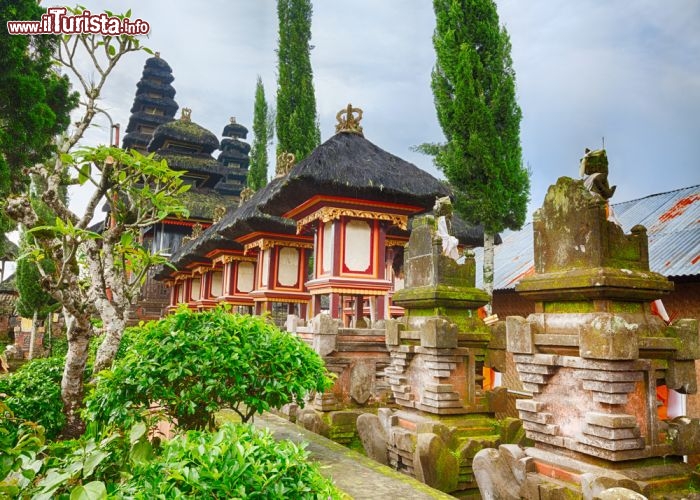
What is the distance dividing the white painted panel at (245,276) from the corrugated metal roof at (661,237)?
8788mm

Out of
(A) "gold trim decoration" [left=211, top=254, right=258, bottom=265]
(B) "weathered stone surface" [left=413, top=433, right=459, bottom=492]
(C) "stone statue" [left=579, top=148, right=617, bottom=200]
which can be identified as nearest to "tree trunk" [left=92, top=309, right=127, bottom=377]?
(B) "weathered stone surface" [left=413, top=433, right=459, bottom=492]

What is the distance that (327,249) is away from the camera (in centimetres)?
1225

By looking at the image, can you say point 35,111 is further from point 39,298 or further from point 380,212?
point 39,298

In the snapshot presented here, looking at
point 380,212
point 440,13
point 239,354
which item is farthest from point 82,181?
point 440,13

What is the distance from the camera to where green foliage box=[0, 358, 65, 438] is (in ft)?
22.4

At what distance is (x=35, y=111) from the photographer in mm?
12727

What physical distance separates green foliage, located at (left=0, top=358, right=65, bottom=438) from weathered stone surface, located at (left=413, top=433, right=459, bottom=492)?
4.90 m

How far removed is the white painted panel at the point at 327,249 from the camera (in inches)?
472

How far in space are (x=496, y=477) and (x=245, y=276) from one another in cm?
1611

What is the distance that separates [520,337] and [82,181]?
18.7 feet

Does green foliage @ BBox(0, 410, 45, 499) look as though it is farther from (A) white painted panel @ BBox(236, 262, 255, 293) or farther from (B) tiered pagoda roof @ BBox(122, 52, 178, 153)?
(B) tiered pagoda roof @ BBox(122, 52, 178, 153)

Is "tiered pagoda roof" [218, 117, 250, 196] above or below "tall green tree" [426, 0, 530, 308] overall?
above

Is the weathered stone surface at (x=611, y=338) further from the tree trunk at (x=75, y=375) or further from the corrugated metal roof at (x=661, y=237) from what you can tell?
the tree trunk at (x=75, y=375)

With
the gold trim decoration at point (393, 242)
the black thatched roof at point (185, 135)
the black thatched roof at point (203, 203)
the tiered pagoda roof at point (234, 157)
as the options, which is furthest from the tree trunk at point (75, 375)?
the tiered pagoda roof at point (234, 157)
